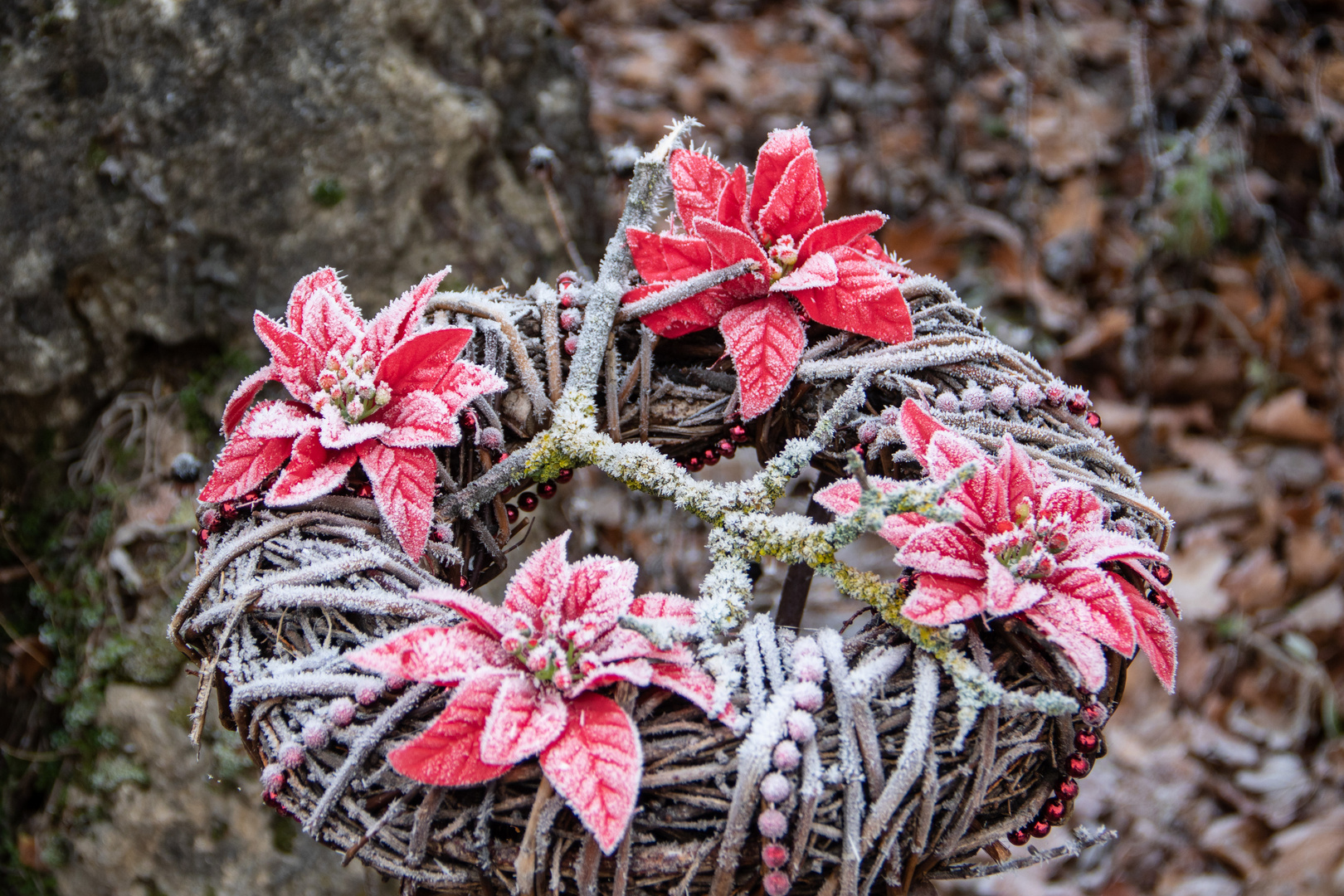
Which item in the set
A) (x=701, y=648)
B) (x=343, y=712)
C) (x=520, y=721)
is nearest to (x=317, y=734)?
(x=343, y=712)

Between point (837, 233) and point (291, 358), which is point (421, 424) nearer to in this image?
A: point (291, 358)

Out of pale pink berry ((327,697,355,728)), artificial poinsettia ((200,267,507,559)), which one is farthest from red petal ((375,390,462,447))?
pale pink berry ((327,697,355,728))

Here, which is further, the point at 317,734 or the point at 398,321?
the point at 398,321

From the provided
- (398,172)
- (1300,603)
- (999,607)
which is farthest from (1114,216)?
(999,607)

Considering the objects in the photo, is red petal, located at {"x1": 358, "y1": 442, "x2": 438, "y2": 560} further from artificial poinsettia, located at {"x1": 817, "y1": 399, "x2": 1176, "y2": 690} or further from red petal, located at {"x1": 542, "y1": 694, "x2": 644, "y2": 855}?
artificial poinsettia, located at {"x1": 817, "y1": 399, "x2": 1176, "y2": 690}

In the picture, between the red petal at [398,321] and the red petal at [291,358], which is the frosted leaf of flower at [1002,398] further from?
the red petal at [291,358]

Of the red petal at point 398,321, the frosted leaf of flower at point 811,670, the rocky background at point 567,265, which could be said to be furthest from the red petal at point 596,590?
the rocky background at point 567,265
